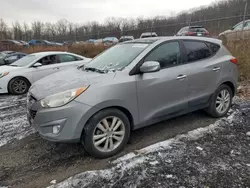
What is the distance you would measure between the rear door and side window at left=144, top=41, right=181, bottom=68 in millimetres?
194

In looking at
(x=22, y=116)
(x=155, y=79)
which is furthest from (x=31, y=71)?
(x=155, y=79)

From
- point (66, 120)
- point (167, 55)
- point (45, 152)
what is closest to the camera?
point (66, 120)

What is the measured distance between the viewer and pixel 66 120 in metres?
2.69

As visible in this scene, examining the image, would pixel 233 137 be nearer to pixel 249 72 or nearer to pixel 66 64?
pixel 249 72

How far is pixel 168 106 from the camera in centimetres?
350

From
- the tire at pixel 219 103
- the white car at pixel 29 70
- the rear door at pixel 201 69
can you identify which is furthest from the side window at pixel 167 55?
the white car at pixel 29 70

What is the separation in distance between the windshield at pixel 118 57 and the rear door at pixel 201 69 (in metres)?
0.91

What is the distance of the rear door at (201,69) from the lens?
3.73 meters

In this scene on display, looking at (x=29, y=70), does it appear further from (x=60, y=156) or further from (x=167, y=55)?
(x=167, y=55)

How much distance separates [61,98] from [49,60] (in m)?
5.41

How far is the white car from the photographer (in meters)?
6.95

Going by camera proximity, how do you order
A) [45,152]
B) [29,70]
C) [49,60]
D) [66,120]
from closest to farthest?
[66,120] < [45,152] < [29,70] < [49,60]

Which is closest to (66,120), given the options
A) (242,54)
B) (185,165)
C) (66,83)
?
(66,83)

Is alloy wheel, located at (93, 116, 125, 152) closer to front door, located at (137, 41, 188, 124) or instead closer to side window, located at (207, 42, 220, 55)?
front door, located at (137, 41, 188, 124)
